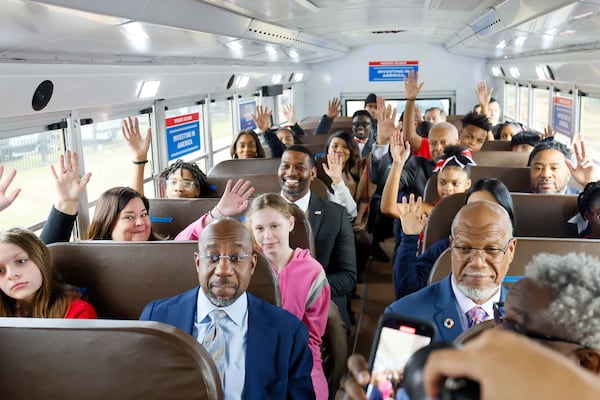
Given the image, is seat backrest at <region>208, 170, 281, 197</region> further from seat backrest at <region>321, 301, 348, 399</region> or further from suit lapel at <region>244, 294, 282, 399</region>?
suit lapel at <region>244, 294, 282, 399</region>

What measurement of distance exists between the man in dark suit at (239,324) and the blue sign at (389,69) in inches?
546

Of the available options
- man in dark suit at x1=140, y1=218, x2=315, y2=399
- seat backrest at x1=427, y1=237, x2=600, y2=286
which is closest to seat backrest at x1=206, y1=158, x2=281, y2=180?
seat backrest at x1=427, y1=237, x2=600, y2=286

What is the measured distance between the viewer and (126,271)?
3.09 meters

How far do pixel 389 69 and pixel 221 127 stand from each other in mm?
7683

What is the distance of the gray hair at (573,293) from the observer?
1.06 m

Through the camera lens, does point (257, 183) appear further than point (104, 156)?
No

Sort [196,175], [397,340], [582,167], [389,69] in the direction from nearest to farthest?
[397,340], [582,167], [196,175], [389,69]

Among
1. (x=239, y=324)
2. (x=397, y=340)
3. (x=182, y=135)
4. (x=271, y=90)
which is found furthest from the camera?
(x=271, y=90)

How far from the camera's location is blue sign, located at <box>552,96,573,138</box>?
8196 millimetres

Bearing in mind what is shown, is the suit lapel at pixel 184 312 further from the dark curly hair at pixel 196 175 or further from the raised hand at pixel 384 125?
the raised hand at pixel 384 125

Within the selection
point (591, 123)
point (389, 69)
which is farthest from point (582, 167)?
point (389, 69)

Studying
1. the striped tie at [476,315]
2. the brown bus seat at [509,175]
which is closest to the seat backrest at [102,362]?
the striped tie at [476,315]

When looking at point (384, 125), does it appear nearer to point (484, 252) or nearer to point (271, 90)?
point (484, 252)

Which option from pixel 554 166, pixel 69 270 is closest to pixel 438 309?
pixel 69 270
